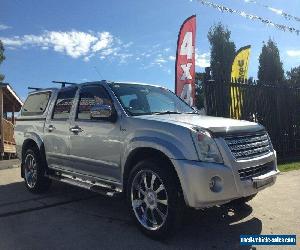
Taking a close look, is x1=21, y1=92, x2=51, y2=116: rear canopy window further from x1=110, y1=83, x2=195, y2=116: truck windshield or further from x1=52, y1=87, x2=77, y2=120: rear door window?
x1=110, y1=83, x2=195, y2=116: truck windshield

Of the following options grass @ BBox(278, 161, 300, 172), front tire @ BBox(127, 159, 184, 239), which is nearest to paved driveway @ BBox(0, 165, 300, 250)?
front tire @ BBox(127, 159, 184, 239)

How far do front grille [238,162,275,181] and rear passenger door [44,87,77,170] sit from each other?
3241mm

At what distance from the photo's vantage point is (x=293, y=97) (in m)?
14.3

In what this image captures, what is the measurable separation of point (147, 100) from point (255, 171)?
2.20 meters

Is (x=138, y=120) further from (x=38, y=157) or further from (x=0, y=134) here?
(x=0, y=134)

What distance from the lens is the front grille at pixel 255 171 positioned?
5008 millimetres

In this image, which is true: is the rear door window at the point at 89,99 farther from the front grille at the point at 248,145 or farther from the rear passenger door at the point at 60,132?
the front grille at the point at 248,145

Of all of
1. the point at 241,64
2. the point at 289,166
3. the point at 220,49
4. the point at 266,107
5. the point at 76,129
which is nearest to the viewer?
the point at 76,129

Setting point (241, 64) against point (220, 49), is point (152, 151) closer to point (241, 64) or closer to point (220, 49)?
point (241, 64)

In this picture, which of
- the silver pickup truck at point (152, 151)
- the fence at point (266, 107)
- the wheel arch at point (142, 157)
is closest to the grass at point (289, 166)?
the fence at point (266, 107)

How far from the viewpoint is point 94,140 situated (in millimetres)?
6391

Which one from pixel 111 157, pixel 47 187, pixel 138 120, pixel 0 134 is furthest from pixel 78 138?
pixel 0 134

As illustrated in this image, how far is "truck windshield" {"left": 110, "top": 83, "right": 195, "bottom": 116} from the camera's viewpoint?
6262mm

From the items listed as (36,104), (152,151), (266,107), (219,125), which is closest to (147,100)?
(152,151)
